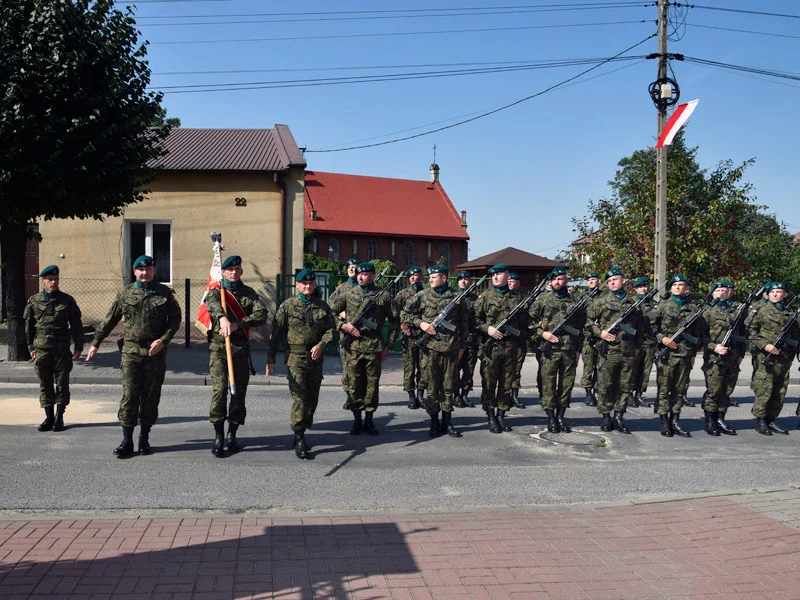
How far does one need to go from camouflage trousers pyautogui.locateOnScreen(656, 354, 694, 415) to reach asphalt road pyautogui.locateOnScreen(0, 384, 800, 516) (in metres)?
0.42

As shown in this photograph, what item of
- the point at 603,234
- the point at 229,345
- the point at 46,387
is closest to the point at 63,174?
the point at 46,387

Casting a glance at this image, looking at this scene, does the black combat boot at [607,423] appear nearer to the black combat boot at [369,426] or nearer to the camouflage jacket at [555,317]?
the camouflage jacket at [555,317]

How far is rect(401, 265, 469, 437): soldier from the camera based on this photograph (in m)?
8.05

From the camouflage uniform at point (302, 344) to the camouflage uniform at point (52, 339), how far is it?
8.15ft

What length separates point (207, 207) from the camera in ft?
59.8

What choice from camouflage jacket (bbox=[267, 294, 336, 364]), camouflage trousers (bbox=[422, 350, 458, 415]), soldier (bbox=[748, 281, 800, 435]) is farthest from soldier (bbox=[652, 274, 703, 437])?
camouflage jacket (bbox=[267, 294, 336, 364])

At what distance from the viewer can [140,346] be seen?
22.7ft

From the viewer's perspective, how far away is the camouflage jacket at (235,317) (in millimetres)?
6875

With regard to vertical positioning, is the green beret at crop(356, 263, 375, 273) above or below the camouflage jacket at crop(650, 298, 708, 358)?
above

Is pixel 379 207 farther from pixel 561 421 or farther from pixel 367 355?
pixel 367 355

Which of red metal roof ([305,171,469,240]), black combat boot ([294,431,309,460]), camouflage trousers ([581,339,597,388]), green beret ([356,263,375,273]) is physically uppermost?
red metal roof ([305,171,469,240])

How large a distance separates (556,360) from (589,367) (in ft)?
9.55

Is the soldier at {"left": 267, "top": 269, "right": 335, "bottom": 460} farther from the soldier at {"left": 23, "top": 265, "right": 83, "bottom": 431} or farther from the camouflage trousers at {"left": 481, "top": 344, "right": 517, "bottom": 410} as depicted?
the soldier at {"left": 23, "top": 265, "right": 83, "bottom": 431}

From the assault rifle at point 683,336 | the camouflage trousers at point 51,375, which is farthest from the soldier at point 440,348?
the camouflage trousers at point 51,375
